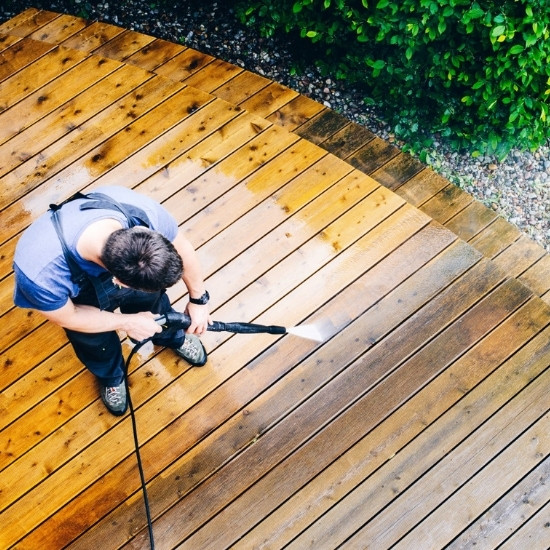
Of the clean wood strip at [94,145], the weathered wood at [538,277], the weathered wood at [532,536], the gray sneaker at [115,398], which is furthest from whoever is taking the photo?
the clean wood strip at [94,145]

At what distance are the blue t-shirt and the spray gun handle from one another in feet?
1.33

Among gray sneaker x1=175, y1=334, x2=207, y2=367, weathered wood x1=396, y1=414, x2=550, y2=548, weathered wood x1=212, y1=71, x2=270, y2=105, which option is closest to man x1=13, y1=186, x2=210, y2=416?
gray sneaker x1=175, y1=334, x2=207, y2=367

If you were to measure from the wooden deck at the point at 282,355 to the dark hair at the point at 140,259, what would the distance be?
1158 mm

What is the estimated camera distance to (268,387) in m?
3.06

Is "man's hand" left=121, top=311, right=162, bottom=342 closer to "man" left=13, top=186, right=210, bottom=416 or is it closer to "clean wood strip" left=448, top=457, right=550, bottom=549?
"man" left=13, top=186, right=210, bottom=416

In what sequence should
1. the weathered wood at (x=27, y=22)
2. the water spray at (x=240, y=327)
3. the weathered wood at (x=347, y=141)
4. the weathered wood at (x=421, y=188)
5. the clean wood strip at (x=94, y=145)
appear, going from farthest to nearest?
the weathered wood at (x=27, y=22), the weathered wood at (x=347, y=141), the weathered wood at (x=421, y=188), the clean wood strip at (x=94, y=145), the water spray at (x=240, y=327)

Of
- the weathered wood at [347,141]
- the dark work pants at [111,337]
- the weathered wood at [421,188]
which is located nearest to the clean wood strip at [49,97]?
the weathered wood at [347,141]

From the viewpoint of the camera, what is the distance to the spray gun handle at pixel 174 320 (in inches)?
100

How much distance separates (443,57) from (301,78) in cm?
111

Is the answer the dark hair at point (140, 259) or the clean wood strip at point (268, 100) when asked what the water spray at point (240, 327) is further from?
the clean wood strip at point (268, 100)

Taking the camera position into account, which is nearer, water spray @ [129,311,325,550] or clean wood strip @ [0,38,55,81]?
water spray @ [129,311,325,550]

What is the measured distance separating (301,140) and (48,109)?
5.31 ft

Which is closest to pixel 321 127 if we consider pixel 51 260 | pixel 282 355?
pixel 282 355

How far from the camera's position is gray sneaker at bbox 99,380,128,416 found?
9.73 ft
